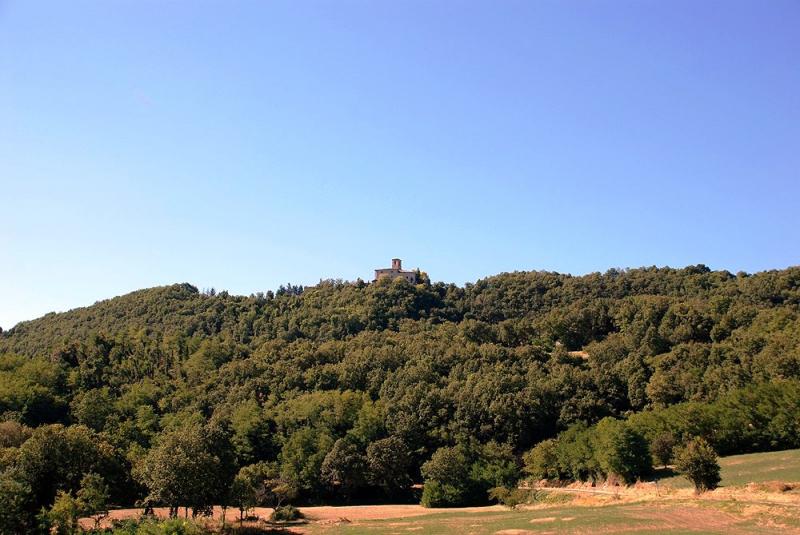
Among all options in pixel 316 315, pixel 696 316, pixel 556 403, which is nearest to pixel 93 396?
pixel 316 315

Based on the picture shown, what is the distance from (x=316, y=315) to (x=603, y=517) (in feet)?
360

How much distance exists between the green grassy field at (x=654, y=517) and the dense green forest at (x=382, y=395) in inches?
383

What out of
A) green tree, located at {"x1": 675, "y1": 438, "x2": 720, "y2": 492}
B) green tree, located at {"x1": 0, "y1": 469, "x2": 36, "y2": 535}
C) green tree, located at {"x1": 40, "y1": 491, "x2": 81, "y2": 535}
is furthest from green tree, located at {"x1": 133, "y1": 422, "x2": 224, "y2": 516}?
green tree, located at {"x1": 675, "y1": 438, "x2": 720, "y2": 492}

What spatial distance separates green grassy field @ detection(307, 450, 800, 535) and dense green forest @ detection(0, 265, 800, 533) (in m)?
9.74

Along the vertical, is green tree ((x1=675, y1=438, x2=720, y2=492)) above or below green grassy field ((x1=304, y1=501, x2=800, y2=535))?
above

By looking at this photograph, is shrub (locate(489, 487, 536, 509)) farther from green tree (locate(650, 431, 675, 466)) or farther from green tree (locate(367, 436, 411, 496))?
green tree (locate(367, 436, 411, 496))

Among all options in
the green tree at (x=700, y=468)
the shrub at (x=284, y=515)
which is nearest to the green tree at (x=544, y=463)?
the green tree at (x=700, y=468)

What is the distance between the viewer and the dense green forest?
63.6 meters

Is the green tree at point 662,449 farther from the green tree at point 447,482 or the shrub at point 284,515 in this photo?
the shrub at point 284,515

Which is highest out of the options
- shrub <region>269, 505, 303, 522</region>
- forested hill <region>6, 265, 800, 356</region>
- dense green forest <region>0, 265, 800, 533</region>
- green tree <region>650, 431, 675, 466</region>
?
forested hill <region>6, 265, 800, 356</region>

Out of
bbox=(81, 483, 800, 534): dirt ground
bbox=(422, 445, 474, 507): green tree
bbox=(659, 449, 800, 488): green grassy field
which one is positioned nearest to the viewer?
bbox=(81, 483, 800, 534): dirt ground

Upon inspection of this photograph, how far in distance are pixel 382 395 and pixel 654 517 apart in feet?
204

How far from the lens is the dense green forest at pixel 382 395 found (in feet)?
209

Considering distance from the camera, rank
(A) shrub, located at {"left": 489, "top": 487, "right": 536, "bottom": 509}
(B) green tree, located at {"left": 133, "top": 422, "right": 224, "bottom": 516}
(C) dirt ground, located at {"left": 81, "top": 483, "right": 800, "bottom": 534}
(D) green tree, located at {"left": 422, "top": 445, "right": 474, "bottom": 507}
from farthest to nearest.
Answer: (D) green tree, located at {"left": 422, "top": 445, "right": 474, "bottom": 507} → (A) shrub, located at {"left": 489, "top": 487, "right": 536, "bottom": 509} → (B) green tree, located at {"left": 133, "top": 422, "right": 224, "bottom": 516} → (C) dirt ground, located at {"left": 81, "top": 483, "right": 800, "bottom": 534}
